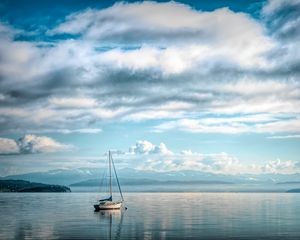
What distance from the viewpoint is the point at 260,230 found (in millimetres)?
96062

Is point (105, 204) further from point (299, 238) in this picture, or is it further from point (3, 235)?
point (299, 238)

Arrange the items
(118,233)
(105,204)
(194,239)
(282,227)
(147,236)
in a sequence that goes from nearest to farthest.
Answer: (194,239), (147,236), (118,233), (282,227), (105,204)

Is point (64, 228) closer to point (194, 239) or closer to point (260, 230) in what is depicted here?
point (194, 239)

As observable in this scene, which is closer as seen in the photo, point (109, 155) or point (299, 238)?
point (299, 238)

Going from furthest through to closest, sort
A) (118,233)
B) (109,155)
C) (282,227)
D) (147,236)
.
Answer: (109,155), (282,227), (118,233), (147,236)

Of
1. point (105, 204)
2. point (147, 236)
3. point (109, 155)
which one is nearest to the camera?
point (147, 236)

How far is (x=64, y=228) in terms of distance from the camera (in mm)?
99250

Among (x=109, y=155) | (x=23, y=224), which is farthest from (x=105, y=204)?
(x=23, y=224)

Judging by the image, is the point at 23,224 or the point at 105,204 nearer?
the point at 23,224

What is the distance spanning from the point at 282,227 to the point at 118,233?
39.0m

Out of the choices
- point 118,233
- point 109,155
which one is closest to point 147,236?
point 118,233

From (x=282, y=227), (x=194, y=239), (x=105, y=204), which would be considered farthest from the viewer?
(x=105, y=204)

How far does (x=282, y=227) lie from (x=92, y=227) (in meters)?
44.7

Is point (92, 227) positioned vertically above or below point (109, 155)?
below
